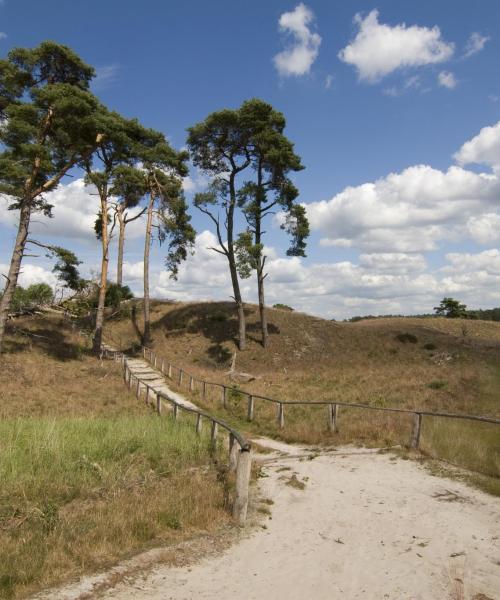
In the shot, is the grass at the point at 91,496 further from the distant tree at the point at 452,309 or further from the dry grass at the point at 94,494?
the distant tree at the point at 452,309

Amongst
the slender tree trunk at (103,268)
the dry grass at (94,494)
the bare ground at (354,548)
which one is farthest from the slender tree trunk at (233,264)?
the bare ground at (354,548)

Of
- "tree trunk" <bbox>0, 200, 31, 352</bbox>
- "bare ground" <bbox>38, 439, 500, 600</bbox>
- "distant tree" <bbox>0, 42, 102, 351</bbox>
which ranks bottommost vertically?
"bare ground" <bbox>38, 439, 500, 600</bbox>

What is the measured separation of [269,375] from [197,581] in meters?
22.7

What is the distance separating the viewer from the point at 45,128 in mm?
22938

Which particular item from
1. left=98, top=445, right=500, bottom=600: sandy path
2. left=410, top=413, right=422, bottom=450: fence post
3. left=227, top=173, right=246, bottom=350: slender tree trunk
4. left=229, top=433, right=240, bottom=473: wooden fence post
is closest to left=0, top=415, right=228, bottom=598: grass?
left=229, top=433, right=240, bottom=473: wooden fence post

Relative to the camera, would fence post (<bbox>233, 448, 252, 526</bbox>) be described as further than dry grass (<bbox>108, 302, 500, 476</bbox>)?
No

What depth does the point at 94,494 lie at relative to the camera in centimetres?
751

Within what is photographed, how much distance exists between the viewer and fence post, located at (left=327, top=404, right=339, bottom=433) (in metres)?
13.4

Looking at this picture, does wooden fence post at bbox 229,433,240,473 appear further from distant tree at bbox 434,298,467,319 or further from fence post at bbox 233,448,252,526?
distant tree at bbox 434,298,467,319

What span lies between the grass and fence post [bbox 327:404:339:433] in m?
4.20

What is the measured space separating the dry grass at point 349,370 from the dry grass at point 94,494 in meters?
5.32

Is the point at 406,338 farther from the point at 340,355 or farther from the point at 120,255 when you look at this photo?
the point at 120,255

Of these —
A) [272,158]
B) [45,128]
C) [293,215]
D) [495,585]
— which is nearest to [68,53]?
[45,128]

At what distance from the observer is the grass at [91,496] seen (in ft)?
18.2
